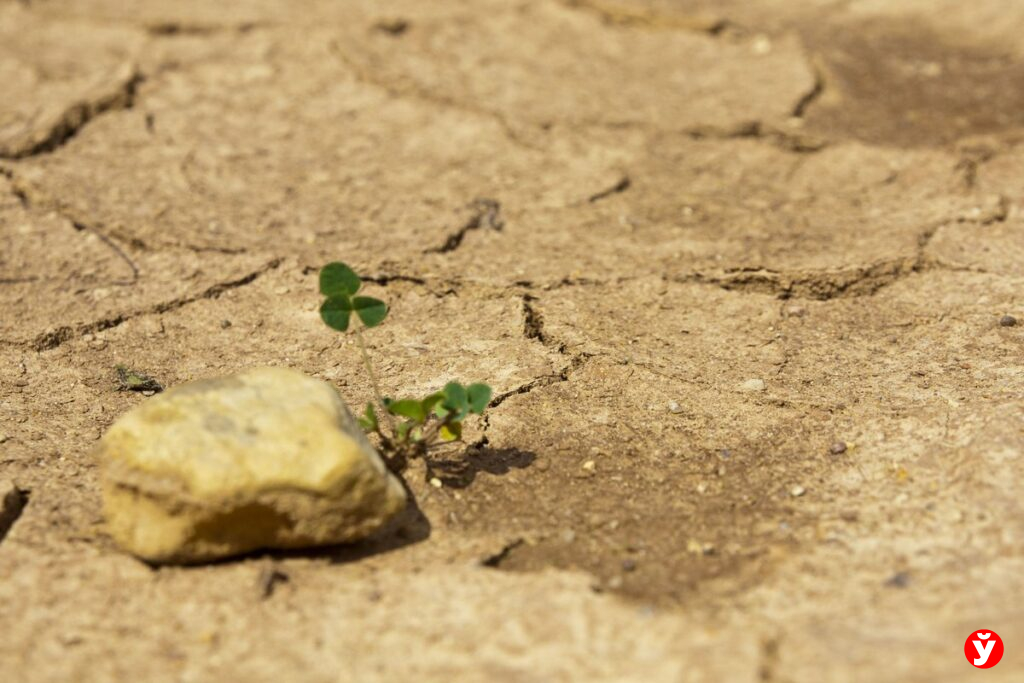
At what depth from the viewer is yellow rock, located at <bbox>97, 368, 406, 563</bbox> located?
5.11ft

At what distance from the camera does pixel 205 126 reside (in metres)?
3.29

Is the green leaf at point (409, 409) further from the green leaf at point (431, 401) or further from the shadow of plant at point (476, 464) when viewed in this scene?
the shadow of plant at point (476, 464)

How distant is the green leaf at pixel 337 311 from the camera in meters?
1.87

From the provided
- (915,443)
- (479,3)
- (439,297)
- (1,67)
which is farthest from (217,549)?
(479,3)

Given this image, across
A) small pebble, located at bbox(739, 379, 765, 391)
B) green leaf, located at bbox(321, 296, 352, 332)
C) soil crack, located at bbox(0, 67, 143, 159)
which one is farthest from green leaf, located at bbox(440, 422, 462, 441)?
soil crack, located at bbox(0, 67, 143, 159)

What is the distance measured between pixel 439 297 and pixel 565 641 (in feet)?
3.74

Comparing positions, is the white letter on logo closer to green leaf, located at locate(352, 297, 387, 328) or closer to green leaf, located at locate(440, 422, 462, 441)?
green leaf, located at locate(440, 422, 462, 441)

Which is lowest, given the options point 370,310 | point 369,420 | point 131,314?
point 131,314

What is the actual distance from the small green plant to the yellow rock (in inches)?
6.9

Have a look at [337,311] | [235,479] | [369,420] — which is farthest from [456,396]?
[235,479]

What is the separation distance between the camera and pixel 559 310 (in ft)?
7.91

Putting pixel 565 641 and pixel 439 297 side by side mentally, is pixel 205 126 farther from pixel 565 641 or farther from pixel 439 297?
pixel 565 641

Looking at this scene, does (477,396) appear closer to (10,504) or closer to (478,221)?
(10,504)

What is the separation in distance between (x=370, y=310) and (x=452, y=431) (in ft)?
0.83
